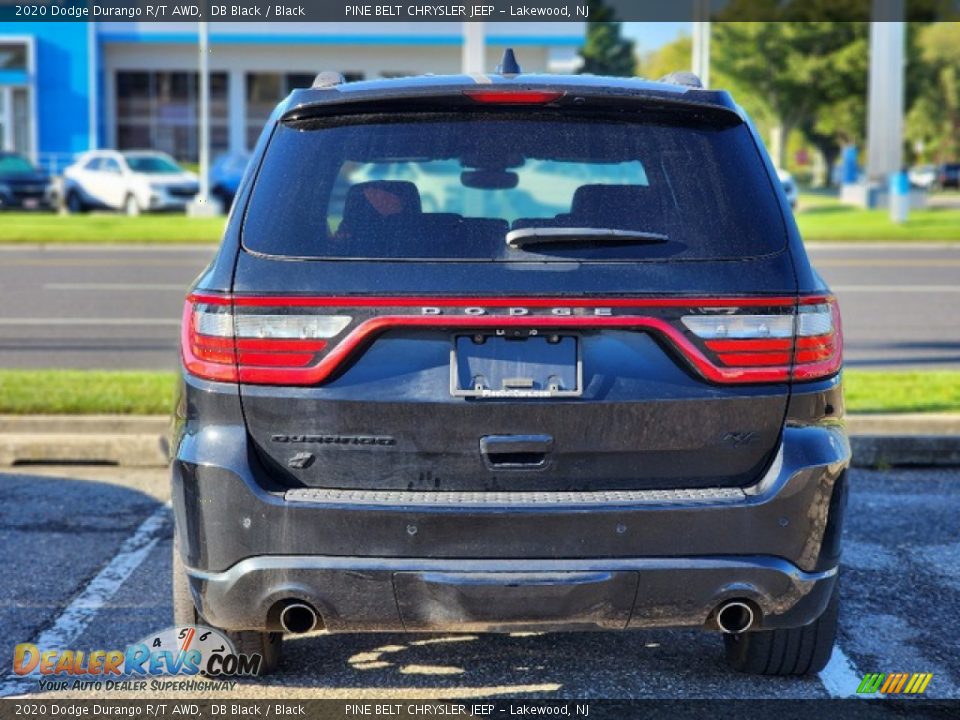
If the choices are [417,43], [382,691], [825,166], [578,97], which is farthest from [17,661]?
[825,166]

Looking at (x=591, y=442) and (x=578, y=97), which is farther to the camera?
(x=578, y=97)

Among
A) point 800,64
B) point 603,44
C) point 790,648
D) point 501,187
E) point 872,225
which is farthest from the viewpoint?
point 603,44

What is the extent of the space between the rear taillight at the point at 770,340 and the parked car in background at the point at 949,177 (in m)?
65.5

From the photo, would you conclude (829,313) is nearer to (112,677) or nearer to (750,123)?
(750,123)

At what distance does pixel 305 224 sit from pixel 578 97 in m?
0.85

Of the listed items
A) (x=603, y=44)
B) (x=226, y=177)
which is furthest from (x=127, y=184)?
(x=603, y=44)

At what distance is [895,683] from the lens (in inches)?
169

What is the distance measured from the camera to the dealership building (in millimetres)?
47625

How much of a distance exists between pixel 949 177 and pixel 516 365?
217 feet

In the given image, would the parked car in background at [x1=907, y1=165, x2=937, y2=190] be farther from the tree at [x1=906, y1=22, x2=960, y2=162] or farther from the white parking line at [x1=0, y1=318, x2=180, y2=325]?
the white parking line at [x1=0, y1=318, x2=180, y2=325]

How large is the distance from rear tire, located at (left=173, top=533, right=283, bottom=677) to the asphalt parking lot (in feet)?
0.36

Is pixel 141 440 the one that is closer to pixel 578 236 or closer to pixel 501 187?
pixel 501 187

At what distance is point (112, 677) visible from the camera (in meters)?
4.33

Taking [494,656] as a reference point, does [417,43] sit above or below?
above
